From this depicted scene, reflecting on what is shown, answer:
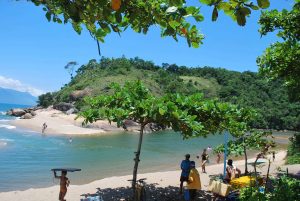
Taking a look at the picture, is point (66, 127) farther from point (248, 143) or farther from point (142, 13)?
point (142, 13)

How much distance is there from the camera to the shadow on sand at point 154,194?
13.7m

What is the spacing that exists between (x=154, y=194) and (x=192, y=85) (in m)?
96.1

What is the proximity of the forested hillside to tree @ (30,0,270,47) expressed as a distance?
72543 millimetres

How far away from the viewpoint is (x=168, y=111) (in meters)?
10.7

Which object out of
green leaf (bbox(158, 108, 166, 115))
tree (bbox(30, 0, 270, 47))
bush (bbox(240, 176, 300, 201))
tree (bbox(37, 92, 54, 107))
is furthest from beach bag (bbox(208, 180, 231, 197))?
tree (bbox(37, 92, 54, 107))

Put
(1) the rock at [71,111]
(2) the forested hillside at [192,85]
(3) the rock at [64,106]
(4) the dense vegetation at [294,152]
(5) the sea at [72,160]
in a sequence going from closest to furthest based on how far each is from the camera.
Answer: (5) the sea at [72,160] < (4) the dense vegetation at [294,152] < (1) the rock at [71,111] < (3) the rock at [64,106] < (2) the forested hillside at [192,85]

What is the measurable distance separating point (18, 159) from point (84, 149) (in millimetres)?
8263

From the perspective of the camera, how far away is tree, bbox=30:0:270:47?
104 inches

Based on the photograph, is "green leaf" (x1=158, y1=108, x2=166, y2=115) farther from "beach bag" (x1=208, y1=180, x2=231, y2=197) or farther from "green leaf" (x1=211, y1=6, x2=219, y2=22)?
"green leaf" (x1=211, y1=6, x2=219, y2=22)

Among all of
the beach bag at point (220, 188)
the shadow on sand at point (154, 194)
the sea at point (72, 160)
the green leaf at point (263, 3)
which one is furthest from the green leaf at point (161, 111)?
the sea at point (72, 160)

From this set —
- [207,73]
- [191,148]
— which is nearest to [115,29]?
[191,148]

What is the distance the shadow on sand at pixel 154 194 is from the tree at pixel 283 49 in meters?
5.09

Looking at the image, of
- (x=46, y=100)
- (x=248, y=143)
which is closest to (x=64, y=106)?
(x=46, y=100)

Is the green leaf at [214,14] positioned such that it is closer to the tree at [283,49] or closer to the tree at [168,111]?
the tree at [168,111]
